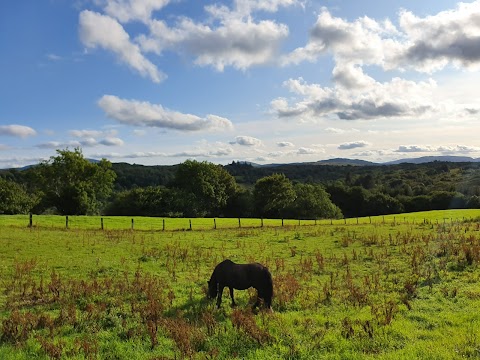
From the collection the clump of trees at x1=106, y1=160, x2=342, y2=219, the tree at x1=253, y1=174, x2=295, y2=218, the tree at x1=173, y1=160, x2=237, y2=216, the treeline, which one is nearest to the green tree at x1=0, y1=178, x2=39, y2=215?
the treeline

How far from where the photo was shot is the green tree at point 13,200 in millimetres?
73000

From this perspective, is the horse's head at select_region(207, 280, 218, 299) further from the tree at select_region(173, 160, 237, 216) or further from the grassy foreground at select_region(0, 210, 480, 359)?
the tree at select_region(173, 160, 237, 216)

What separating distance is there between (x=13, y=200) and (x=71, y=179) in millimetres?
11766

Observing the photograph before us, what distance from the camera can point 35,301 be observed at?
1320 centimetres

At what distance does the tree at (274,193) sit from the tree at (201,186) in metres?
9.58

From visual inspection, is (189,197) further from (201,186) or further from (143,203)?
(143,203)

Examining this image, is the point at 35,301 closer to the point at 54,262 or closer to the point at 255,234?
the point at 54,262

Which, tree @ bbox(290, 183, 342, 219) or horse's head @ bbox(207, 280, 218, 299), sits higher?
horse's head @ bbox(207, 280, 218, 299)

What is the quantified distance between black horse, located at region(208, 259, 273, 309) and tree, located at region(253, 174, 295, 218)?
75463 mm

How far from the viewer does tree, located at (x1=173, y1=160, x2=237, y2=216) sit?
85.6 metres

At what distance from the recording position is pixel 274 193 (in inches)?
3447

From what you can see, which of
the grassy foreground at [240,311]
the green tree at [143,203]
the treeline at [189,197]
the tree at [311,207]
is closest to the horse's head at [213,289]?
the grassy foreground at [240,311]

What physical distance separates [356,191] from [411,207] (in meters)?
16.8

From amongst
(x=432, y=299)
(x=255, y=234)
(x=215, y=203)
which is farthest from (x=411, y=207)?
(x=432, y=299)
